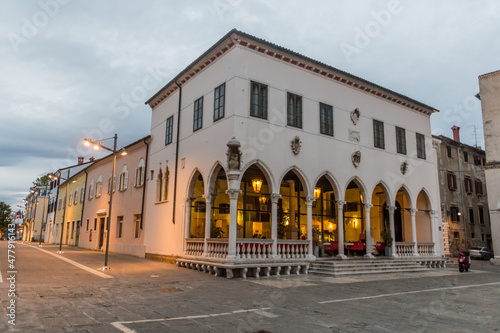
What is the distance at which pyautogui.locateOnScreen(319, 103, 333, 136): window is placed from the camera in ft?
60.0

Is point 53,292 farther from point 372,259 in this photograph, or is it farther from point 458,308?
point 372,259

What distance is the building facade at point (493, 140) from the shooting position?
25.8m

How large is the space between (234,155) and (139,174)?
1156cm

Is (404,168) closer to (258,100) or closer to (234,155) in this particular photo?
(258,100)

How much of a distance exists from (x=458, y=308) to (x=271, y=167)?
8.93 metres

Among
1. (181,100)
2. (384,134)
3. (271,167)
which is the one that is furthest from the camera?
(384,134)

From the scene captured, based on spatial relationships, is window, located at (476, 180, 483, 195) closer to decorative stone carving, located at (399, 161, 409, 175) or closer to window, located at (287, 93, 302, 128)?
decorative stone carving, located at (399, 161, 409, 175)

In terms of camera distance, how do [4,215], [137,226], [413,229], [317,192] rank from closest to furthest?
[413,229], [317,192], [137,226], [4,215]

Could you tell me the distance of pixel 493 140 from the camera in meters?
26.5

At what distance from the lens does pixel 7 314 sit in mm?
6902

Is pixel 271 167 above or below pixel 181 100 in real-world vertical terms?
below

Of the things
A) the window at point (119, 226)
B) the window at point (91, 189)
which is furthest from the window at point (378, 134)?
the window at point (91, 189)

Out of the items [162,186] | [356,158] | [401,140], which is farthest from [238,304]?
[401,140]

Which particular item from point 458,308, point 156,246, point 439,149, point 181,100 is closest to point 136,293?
point 458,308
